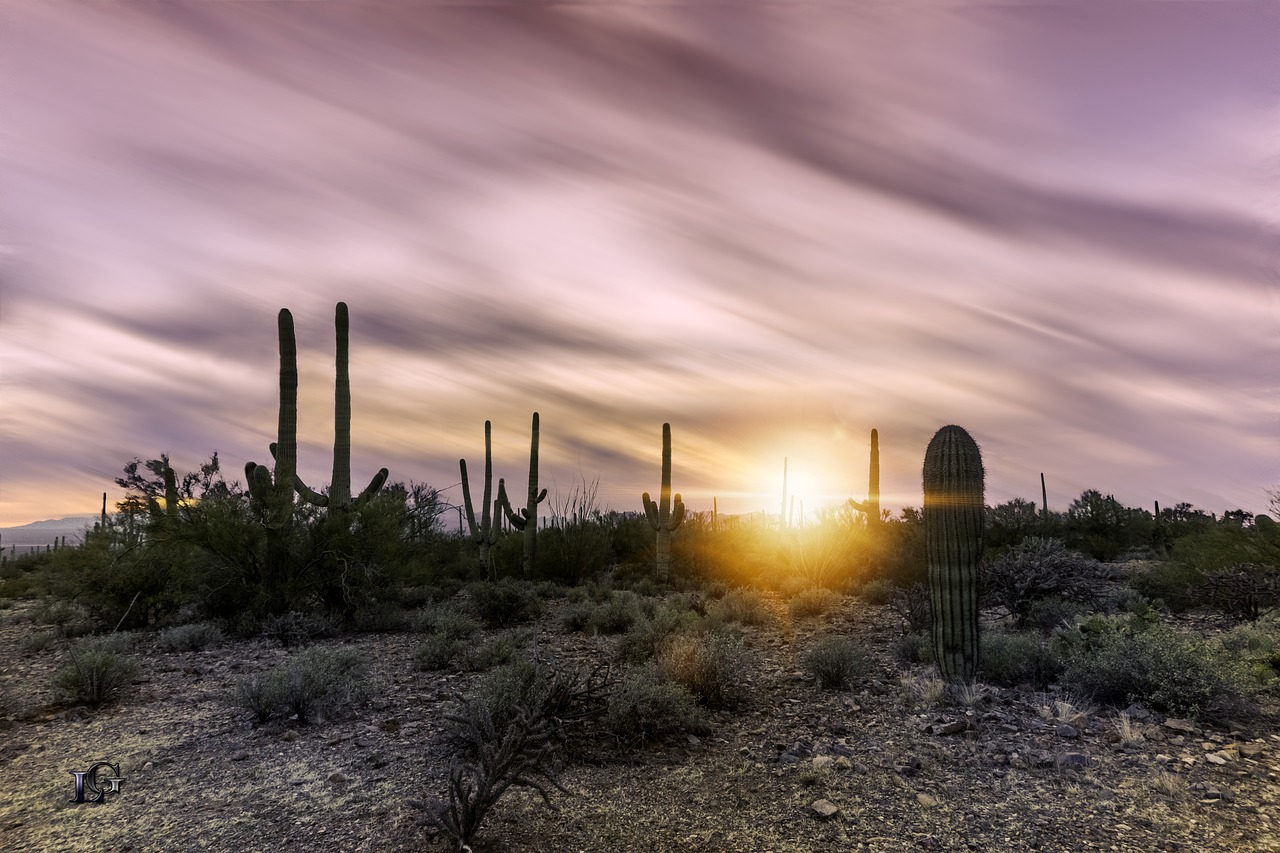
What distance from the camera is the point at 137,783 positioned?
6340 millimetres

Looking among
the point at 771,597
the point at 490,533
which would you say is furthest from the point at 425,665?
the point at 490,533

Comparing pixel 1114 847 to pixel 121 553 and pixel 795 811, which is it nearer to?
pixel 795 811

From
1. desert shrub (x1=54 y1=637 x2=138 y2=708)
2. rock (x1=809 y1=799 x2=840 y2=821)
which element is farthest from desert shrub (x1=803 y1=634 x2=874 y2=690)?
desert shrub (x1=54 y1=637 x2=138 y2=708)

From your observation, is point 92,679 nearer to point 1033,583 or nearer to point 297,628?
point 297,628


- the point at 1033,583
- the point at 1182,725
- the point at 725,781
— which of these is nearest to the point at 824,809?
the point at 725,781

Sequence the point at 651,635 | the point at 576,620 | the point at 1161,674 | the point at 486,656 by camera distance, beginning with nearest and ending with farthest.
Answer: the point at 1161,674 → the point at 486,656 → the point at 651,635 → the point at 576,620

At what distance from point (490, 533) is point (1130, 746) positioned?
63.5ft

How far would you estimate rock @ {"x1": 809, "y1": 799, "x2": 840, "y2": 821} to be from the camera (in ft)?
17.7

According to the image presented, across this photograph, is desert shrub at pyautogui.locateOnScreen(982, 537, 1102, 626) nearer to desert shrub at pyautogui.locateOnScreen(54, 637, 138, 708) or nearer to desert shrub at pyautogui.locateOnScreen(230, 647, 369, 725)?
desert shrub at pyautogui.locateOnScreen(230, 647, 369, 725)

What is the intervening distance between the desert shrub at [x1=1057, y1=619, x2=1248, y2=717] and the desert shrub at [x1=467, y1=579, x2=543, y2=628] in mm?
9582

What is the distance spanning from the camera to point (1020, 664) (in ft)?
28.0

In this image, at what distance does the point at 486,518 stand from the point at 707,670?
52.9 ft

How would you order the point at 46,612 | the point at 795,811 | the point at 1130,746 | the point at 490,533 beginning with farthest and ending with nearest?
the point at 490,533
the point at 46,612
the point at 1130,746
the point at 795,811

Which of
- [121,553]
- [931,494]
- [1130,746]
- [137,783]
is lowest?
[137,783]
